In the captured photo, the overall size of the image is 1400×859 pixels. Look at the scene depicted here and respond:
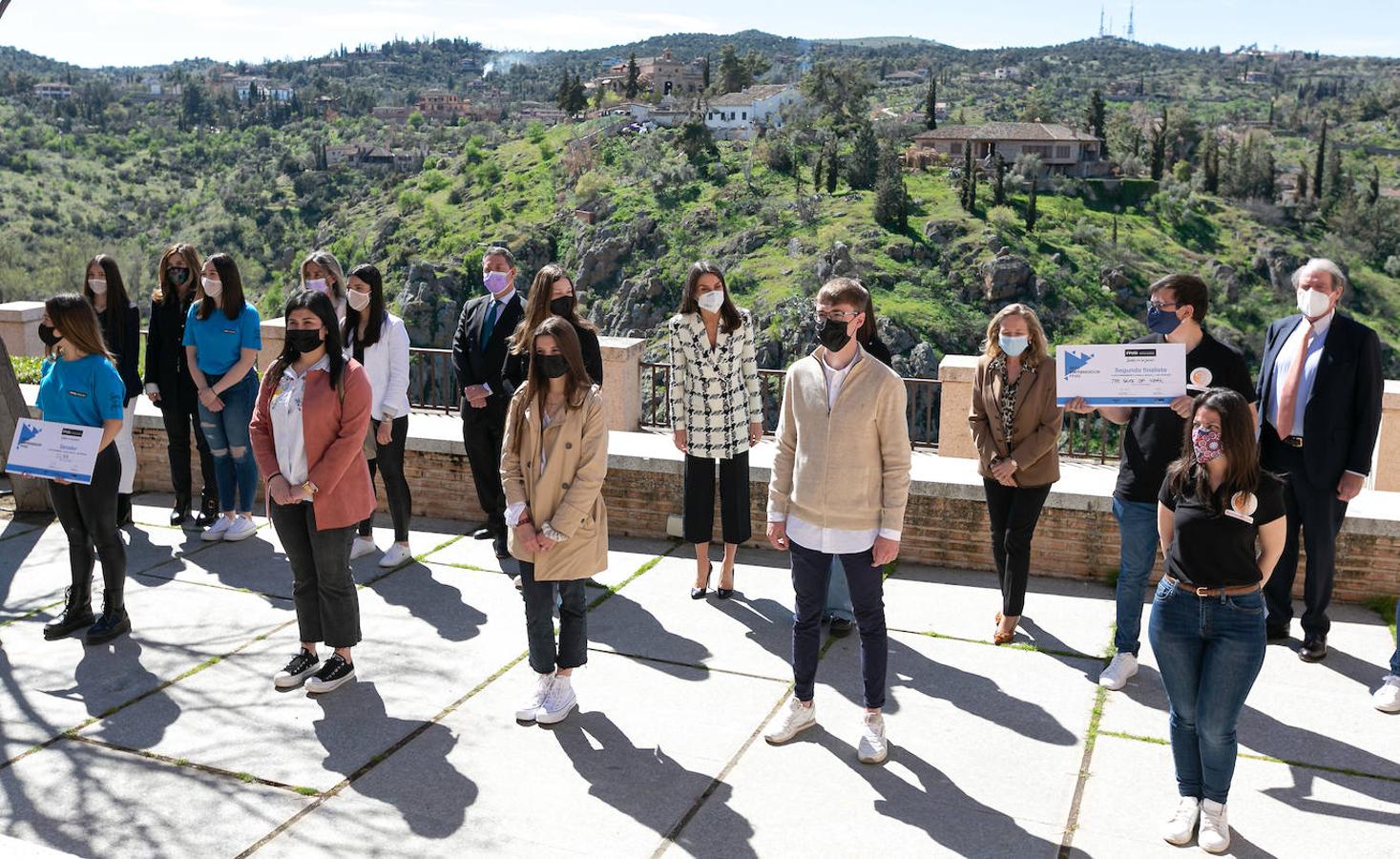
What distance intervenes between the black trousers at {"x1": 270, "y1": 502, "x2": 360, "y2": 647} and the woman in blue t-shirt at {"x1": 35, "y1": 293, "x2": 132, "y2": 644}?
3.71 ft

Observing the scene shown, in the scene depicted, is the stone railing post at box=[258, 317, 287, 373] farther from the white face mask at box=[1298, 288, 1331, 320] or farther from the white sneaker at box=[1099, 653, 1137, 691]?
the white face mask at box=[1298, 288, 1331, 320]

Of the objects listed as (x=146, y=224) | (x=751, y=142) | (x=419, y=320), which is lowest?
(x=419, y=320)

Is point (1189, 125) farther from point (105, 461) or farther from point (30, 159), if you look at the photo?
point (105, 461)

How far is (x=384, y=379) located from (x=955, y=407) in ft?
12.7

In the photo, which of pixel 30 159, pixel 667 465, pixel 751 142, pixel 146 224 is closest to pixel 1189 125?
pixel 751 142

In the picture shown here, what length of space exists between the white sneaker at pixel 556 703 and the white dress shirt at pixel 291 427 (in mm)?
1358

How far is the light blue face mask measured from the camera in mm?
5285

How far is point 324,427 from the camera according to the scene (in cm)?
485

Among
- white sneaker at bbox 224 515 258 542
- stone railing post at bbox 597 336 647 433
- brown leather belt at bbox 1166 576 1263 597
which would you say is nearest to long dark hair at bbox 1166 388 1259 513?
brown leather belt at bbox 1166 576 1263 597

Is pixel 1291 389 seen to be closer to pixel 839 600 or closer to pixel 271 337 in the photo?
pixel 839 600

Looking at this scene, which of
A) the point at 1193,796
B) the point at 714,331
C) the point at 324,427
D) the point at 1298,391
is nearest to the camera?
the point at 1193,796

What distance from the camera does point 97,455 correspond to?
17.9 feet

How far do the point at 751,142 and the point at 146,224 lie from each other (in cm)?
6101

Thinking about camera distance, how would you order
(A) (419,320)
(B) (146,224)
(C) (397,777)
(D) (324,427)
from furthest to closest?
(B) (146,224)
(A) (419,320)
(D) (324,427)
(C) (397,777)
